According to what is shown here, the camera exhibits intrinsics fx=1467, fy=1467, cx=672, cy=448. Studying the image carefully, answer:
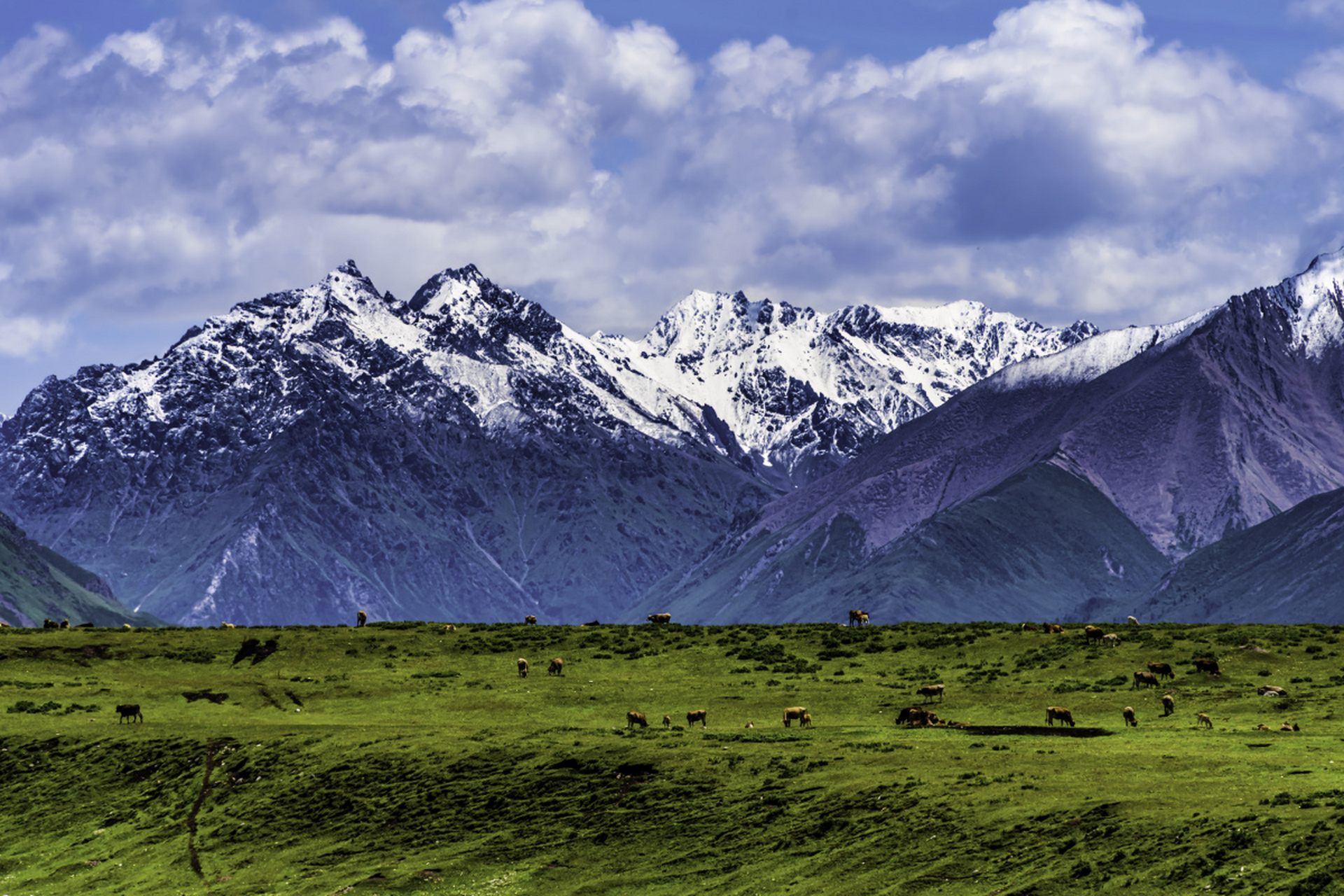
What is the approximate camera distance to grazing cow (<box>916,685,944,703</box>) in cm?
9119

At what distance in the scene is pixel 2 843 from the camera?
75.3 m

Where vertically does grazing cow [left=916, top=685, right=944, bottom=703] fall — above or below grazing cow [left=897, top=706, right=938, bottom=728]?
above

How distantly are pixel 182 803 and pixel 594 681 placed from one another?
3270 cm

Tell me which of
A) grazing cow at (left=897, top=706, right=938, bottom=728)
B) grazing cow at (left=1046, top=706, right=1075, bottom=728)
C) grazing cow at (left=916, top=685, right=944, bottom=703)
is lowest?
grazing cow at (left=1046, top=706, right=1075, bottom=728)

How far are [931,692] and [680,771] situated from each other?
2613 cm

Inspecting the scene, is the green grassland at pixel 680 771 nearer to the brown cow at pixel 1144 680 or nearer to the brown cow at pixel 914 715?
the brown cow at pixel 1144 680

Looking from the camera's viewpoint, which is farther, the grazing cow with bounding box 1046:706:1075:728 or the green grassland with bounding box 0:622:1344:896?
the grazing cow with bounding box 1046:706:1075:728

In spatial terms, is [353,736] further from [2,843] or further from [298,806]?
[2,843]

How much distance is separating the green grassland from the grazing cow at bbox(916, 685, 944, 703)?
0.99 metres

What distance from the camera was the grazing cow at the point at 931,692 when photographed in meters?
91.2

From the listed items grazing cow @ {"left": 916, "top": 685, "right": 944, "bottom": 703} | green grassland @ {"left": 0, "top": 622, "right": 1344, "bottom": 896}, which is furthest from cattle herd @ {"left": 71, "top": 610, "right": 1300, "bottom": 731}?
green grassland @ {"left": 0, "top": 622, "right": 1344, "bottom": 896}

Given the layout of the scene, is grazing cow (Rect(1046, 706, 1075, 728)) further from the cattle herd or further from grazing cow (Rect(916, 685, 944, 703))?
grazing cow (Rect(916, 685, 944, 703))

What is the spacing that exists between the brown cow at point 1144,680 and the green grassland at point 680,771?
746 millimetres

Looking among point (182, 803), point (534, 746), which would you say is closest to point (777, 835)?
point (534, 746)
